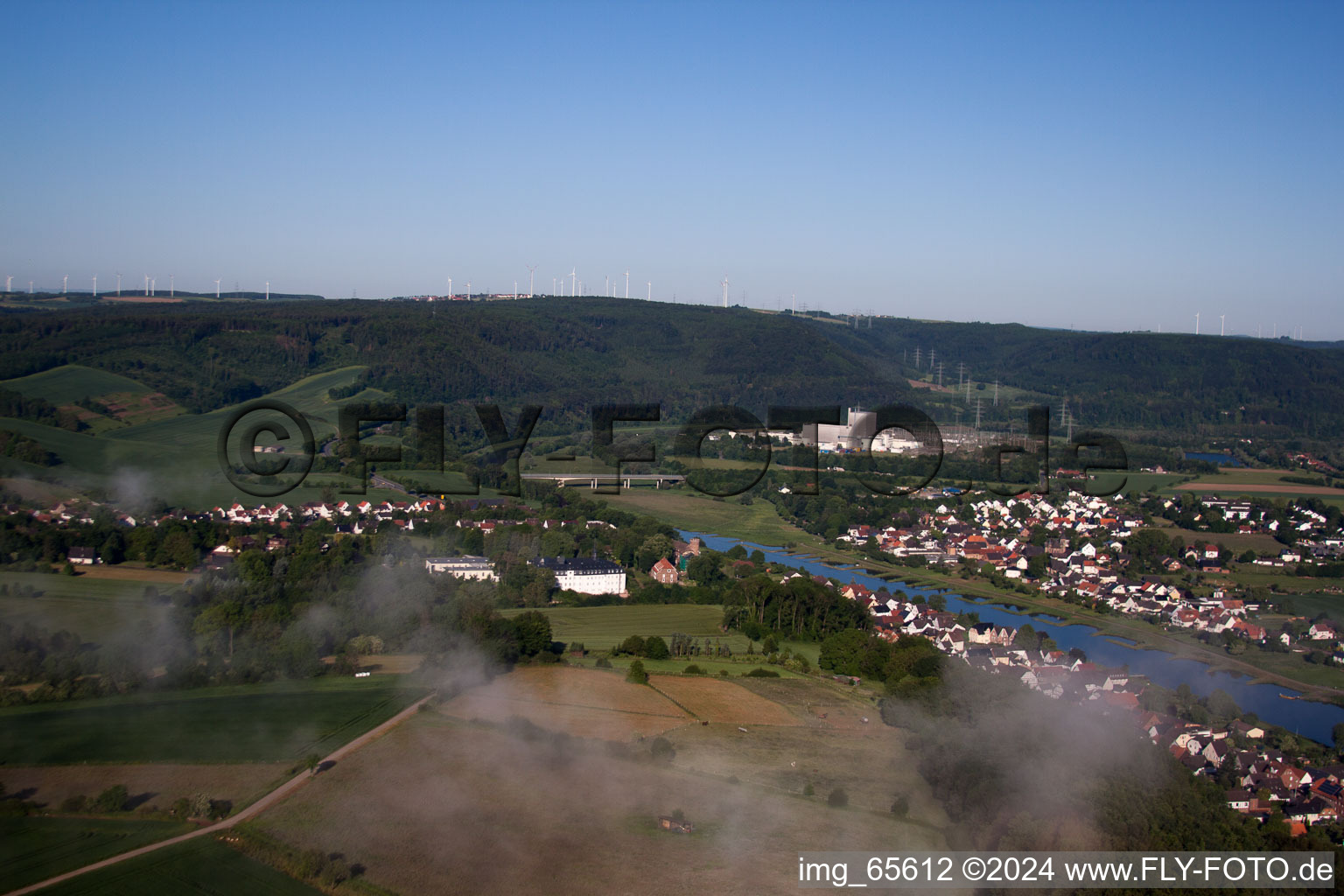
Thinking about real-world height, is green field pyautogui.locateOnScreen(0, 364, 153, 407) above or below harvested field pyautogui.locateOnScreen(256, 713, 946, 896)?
above

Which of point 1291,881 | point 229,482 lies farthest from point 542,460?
point 1291,881

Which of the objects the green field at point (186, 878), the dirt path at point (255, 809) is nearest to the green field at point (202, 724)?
the dirt path at point (255, 809)

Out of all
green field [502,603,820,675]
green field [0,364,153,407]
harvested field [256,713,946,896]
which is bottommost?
green field [502,603,820,675]

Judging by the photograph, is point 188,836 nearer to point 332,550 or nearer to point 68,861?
point 68,861

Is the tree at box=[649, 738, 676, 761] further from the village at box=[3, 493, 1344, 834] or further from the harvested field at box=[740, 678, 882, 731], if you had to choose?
the village at box=[3, 493, 1344, 834]

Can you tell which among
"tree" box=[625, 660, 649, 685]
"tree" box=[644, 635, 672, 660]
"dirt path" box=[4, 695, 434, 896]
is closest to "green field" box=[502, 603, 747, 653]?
"tree" box=[644, 635, 672, 660]

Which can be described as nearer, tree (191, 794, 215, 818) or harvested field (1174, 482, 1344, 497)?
tree (191, 794, 215, 818)
